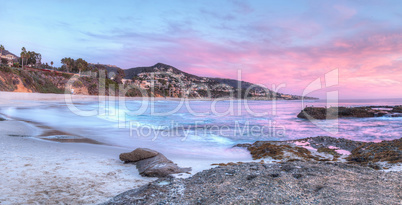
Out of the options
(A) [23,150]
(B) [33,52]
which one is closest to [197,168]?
(A) [23,150]

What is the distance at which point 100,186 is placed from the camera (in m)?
4.14

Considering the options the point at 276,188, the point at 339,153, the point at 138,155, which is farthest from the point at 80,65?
the point at 276,188

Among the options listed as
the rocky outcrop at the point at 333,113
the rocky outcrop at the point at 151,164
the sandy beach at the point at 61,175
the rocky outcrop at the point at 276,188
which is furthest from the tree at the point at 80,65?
the rocky outcrop at the point at 276,188

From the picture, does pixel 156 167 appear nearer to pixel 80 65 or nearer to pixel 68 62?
pixel 80 65

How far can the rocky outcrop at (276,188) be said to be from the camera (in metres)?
3.25

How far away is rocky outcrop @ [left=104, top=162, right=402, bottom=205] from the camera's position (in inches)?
128

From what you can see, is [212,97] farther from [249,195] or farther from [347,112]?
[249,195]

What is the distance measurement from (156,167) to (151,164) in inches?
11.5

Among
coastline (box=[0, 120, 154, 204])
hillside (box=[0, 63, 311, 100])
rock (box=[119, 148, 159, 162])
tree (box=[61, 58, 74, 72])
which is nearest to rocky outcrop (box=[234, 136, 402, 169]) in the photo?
rock (box=[119, 148, 159, 162])

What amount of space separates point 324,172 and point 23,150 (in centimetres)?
779

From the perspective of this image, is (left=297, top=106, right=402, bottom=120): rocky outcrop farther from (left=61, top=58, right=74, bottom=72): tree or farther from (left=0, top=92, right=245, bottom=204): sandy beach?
(left=61, top=58, right=74, bottom=72): tree

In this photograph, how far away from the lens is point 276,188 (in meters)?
3.62

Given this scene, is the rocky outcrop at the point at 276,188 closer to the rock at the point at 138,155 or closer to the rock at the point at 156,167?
the rock at the point at 156,167

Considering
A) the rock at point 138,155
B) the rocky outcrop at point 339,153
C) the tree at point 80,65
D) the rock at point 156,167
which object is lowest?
the rocky outcrop at point 339,153
